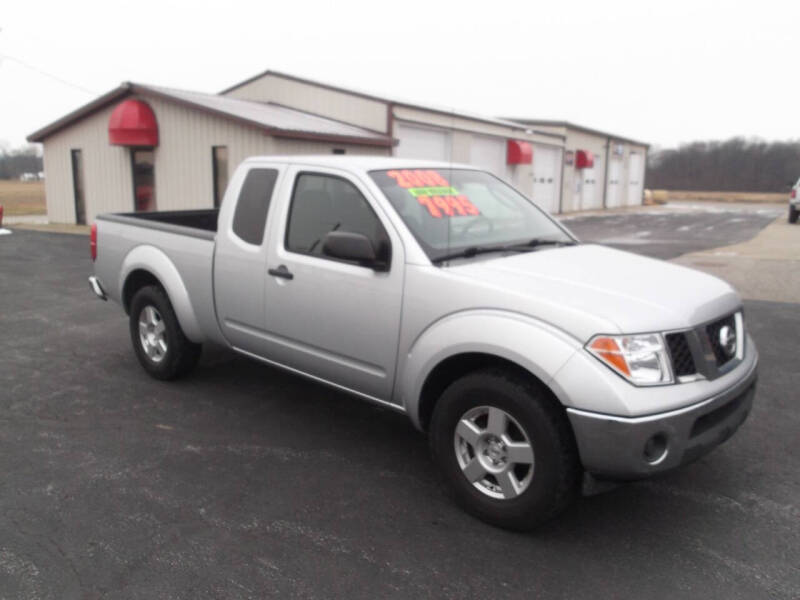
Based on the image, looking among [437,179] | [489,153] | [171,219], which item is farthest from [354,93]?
[437,179]

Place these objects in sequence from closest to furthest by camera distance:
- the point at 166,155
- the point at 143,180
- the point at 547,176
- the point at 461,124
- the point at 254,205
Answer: the point at 254,205 → the point at 166,155 → the point at 143,180 → the point at 461,124 → the point at 547,176

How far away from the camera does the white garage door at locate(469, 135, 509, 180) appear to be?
91.4 ft

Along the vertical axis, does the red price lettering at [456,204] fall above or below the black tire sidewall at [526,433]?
above

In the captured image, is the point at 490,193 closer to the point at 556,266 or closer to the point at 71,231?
the point at 556,266

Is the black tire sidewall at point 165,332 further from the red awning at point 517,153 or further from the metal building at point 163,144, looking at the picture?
the red awning at point 517,153

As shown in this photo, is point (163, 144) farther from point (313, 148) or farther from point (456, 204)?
point (456, 204)

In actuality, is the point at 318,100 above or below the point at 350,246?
above

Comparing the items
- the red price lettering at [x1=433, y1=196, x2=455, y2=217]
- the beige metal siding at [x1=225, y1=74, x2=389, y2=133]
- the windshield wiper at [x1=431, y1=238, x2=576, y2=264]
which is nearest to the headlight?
the windshield wiper at [x1=431, y1=238, x2=576, y2=264]

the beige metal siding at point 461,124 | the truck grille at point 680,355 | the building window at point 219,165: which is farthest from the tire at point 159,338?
the beige metal siding at point 461,124

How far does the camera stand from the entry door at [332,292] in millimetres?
3760

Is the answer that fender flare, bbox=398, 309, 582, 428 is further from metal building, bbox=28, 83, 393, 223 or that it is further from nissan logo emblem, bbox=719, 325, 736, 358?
metal building, bbox=28, 83, 393, 223

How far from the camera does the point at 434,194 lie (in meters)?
4.16

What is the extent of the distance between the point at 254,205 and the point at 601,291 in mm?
2525

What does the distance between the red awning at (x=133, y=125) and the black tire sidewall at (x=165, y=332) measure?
15201 millimetres
